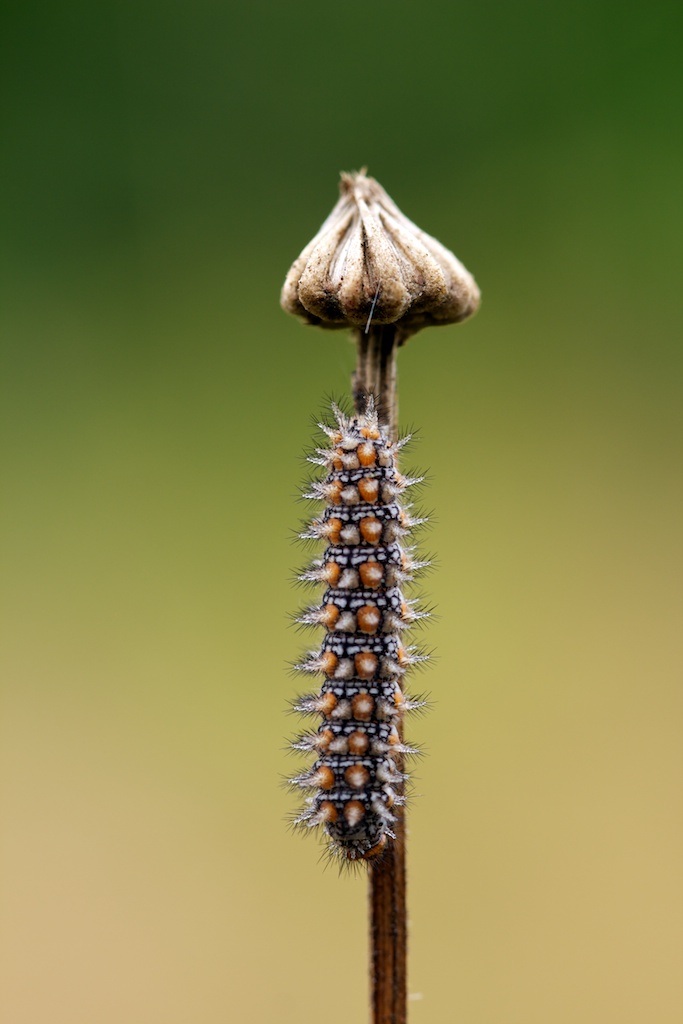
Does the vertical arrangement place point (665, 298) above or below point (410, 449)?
above

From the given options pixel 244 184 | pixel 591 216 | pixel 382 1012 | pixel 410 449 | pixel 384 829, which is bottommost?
pixel 382 1012

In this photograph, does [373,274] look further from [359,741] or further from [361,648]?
[359,741]

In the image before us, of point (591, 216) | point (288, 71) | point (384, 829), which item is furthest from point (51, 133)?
point (384, 829)

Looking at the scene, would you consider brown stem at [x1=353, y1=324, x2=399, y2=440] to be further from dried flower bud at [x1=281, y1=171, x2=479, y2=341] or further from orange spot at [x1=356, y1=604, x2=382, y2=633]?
orange spot at [x1=356, y1=604, x2=382, y2=633]

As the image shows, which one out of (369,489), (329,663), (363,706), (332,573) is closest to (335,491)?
(369,489)

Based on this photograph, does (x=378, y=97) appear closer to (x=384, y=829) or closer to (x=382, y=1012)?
(x=384, y=829)

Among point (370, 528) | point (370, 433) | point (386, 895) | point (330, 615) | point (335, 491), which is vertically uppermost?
point (370, 433)

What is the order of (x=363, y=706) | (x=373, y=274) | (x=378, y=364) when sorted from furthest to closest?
(x=363, y=706)
(x=378, y=364)
(x=373, y=274)
